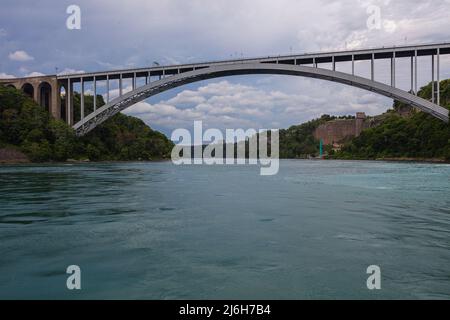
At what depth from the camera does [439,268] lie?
15.4 ft

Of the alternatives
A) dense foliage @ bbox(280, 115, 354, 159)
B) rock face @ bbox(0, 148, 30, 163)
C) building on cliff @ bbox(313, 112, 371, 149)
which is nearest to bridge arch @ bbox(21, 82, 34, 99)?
rock face @ bbox(0, 148, 30, 163)

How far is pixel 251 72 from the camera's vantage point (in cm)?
3775

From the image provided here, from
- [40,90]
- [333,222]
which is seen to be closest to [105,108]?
[40,90]

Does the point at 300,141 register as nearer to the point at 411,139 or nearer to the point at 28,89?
the point at 411,139

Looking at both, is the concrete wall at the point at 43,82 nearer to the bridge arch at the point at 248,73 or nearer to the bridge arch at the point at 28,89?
the bridge arch at the point at 28,89

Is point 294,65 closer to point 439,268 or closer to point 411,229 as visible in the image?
point 411,229

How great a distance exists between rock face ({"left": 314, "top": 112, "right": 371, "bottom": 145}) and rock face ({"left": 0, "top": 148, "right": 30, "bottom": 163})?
97725 millimetres

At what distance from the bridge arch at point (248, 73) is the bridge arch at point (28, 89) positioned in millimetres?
11766

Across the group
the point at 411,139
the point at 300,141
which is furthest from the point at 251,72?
the point at 300,141

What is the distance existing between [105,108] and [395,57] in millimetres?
28203

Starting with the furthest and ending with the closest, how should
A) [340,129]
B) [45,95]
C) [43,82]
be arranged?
[340,129], [45,95], [43,82]

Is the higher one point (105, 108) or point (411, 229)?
point (105, 108)

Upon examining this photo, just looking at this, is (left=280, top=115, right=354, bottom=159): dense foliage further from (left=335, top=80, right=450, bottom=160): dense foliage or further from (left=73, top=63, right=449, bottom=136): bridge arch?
(left=73, top=63, right=449, bottom=136): bridge arch

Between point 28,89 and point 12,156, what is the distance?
14749mm
